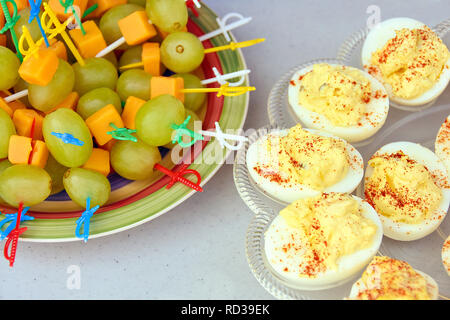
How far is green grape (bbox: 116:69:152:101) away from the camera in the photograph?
1.40m

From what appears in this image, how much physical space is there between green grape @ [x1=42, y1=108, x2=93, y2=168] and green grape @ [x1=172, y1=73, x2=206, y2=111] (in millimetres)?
341

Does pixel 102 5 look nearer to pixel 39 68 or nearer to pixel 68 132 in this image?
pixel 39 68

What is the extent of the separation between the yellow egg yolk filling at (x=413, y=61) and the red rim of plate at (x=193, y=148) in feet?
1.72

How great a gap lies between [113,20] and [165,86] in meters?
0.29

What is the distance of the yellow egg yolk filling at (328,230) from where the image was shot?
1105mm

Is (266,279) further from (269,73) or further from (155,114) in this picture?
(269,73)

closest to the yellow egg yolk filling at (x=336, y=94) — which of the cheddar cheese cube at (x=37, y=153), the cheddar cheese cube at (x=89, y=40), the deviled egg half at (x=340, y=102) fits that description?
the deviled egg half at (x=340, y=102)

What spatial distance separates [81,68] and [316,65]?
685 mm

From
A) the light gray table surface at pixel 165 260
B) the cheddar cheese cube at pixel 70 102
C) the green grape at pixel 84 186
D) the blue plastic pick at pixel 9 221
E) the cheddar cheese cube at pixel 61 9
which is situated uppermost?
the cheddar cheese cube at pixel 61 9

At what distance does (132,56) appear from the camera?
150 centimetres

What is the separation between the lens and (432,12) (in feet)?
6.11

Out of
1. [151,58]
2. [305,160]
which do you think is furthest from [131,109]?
[305,160]

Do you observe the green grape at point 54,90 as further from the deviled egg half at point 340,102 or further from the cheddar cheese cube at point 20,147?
the deviled egg half at point 340,102
